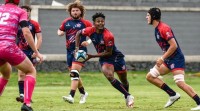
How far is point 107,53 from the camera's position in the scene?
1692cm

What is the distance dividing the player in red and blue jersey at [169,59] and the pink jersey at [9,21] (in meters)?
3.70

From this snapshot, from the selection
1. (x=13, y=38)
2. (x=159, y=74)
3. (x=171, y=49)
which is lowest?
(x=159, y=74)

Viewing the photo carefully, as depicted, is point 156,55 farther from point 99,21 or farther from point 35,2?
point 99,21

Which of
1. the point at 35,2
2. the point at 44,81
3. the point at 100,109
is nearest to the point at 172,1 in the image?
the point at 35,2

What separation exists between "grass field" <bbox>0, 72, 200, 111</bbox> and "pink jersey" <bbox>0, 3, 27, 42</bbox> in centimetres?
215

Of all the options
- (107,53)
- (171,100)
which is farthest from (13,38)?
(171,100)

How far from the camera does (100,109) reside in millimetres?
15438

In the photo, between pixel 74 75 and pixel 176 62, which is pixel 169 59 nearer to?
pixel 176 62

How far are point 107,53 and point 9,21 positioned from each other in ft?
12.9

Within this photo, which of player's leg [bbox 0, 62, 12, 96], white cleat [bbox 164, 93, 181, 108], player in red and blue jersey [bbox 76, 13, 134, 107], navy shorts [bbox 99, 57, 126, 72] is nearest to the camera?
player's leg [bbox 0, 62, 12, 96]

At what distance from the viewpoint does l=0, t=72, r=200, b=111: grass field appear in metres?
17.9

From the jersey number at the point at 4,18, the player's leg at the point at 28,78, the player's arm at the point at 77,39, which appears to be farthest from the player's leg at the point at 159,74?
the jersey number at the point at 4,18

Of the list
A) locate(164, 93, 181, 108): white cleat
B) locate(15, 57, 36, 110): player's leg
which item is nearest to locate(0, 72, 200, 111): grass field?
locate(164, 93, 181, 108): white cleat

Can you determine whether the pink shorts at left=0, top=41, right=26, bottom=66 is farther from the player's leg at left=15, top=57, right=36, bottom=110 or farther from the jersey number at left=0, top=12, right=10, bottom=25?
the jersey number at left=0, top=12, right=10, bottom=25
